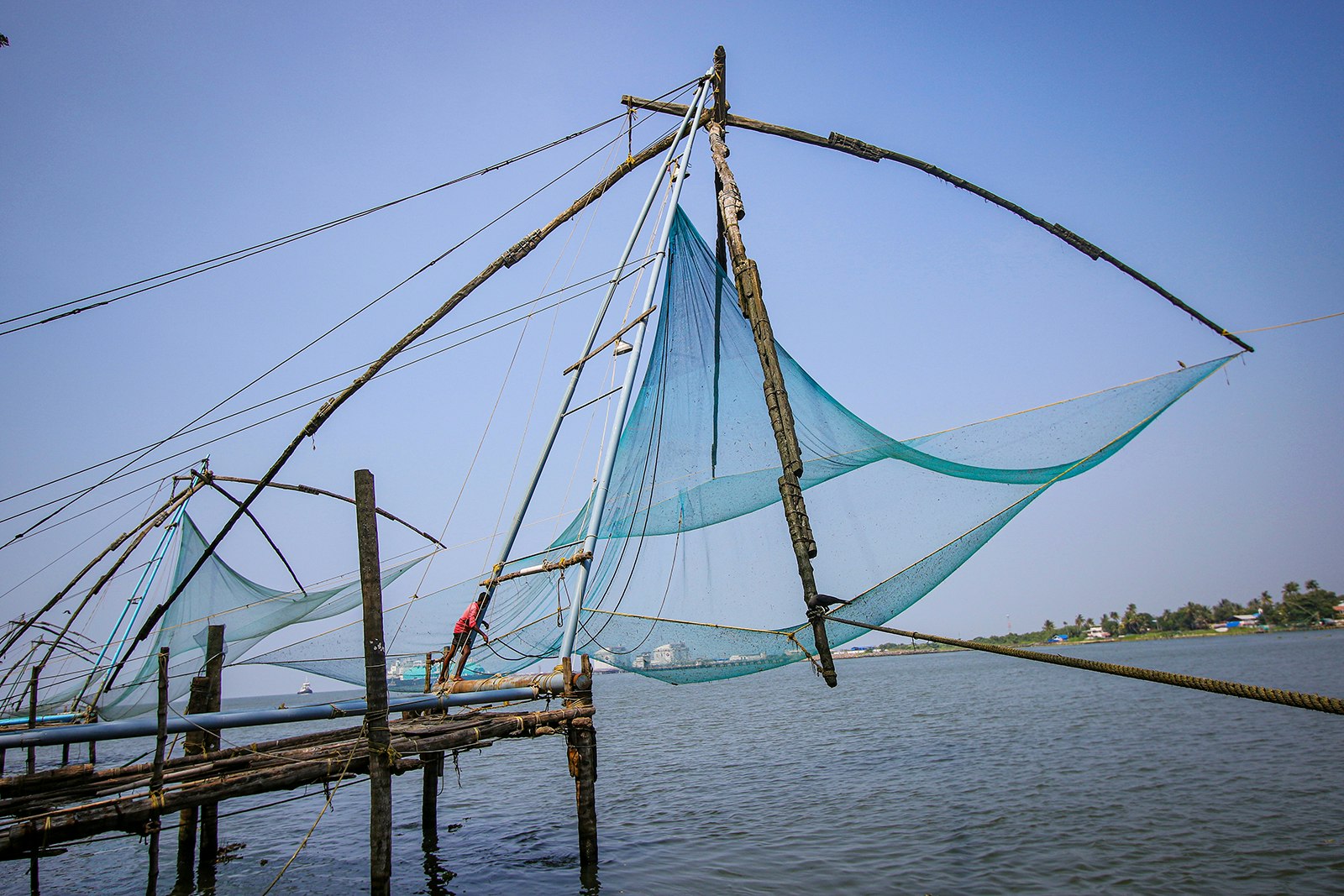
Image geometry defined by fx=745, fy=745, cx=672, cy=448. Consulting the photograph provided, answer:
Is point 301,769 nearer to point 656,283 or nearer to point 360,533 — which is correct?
point 360,533

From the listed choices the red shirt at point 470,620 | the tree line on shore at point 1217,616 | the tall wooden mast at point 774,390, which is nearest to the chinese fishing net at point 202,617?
the red shirt at point 470,620

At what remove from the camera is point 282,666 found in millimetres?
10633

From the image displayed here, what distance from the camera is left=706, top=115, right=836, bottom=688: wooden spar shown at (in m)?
5.69

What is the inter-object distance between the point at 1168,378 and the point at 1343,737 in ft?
44.2

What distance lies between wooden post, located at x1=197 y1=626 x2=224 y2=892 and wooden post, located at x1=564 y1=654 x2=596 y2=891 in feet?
14.0

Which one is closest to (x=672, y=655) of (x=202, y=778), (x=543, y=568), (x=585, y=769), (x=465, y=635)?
(x=585, y=769)

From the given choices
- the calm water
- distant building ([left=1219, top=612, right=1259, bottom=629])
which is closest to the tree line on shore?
distant building ([left=1219, top=612, right=1259, bottom=629])

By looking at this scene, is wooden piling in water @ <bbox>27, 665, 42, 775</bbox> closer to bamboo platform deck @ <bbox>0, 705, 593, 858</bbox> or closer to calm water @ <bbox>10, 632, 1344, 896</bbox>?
calm water @ <bbox>10, 632, 1344, 896</bbox>

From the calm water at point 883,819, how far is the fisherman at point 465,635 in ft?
8.72

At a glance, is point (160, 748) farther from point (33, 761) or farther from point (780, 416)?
point (33, 761)

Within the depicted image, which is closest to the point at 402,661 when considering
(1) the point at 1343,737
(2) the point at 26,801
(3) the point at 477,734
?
(3) the point at 477,734

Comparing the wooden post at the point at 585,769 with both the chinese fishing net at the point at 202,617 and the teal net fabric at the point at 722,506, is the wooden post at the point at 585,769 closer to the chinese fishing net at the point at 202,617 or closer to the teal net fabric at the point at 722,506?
the teal net fabric at the point at 722,506

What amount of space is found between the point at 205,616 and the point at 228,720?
927cm

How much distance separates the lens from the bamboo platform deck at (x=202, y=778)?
17.1 ft
